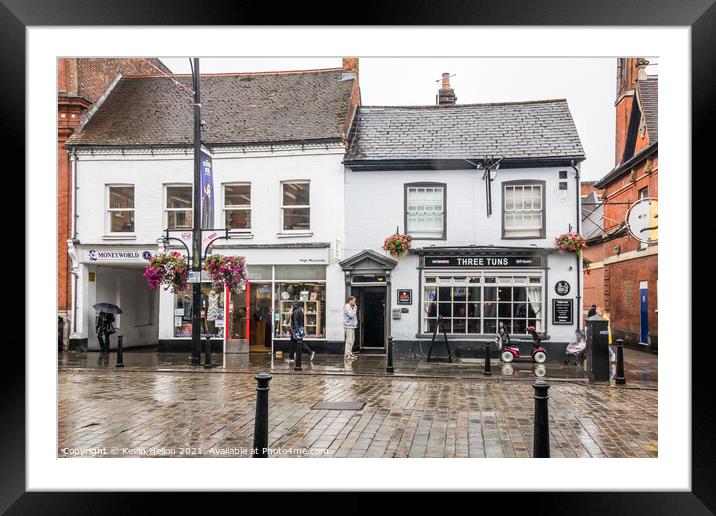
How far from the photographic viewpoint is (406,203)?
28.2ft

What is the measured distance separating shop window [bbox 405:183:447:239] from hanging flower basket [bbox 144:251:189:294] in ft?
11.8

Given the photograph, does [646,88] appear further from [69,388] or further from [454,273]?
[69,388]

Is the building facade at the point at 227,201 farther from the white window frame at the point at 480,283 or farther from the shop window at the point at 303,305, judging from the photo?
the white window frame at the point at 480,283

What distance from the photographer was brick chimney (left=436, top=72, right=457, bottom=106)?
6.65 m

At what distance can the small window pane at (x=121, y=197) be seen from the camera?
311 inches

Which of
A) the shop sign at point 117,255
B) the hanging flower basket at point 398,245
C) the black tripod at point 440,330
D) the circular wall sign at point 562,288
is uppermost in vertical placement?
the hanging flower basket at point 398,245

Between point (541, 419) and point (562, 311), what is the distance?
156 inches

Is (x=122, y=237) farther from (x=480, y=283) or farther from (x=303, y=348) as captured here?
(x=480, y=283)

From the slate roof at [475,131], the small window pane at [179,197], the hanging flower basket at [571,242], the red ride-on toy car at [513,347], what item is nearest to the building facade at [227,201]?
the small window pane at [179,197]

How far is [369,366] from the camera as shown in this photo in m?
8.63

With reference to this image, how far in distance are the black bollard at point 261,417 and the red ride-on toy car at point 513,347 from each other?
14.2ft

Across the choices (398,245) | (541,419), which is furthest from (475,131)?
(541,419)

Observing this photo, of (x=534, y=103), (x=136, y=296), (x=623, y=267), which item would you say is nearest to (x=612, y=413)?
(x=623, y=267)

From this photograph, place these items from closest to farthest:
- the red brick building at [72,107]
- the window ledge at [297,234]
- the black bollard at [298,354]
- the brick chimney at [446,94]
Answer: the red brick building at [72,107]
the brick chimney at [446,94]
the black bollard at [298,354]
the window ledge at [297,234]
